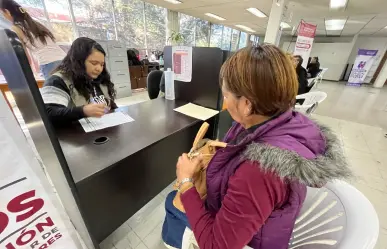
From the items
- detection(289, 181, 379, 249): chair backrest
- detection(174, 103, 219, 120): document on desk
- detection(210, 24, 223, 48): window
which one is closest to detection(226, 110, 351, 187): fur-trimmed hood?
detection(289, 181, 379, 249): chair backrest

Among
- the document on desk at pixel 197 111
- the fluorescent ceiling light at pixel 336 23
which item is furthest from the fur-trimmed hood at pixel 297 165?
the fluorescent ceiling light at pixel 336 23

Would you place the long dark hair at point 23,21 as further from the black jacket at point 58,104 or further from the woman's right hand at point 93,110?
the woman's right hand at point 93,110

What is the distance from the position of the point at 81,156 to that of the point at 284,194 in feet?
2.74

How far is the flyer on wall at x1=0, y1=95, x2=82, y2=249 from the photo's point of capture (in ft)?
→ 1.51

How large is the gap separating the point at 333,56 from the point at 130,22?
10923 millimetres

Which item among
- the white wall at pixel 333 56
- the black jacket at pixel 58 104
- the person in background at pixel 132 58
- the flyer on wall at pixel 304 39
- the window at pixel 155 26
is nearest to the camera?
the black jacket at pixel 58 104

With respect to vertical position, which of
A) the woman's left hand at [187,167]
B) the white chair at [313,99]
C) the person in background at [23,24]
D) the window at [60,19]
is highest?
the window at [60,19]

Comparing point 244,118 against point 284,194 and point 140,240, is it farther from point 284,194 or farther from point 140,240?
point 140,240

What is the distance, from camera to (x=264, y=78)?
1.61 feet

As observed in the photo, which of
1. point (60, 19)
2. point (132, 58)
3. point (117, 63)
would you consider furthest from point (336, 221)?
point (60, 19)

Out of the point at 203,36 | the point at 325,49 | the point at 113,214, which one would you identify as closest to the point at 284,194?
the point at 113,214

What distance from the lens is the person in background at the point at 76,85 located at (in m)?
1.06

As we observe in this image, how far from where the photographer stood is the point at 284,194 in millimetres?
490

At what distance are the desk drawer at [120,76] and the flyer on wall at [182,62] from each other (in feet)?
10.7
